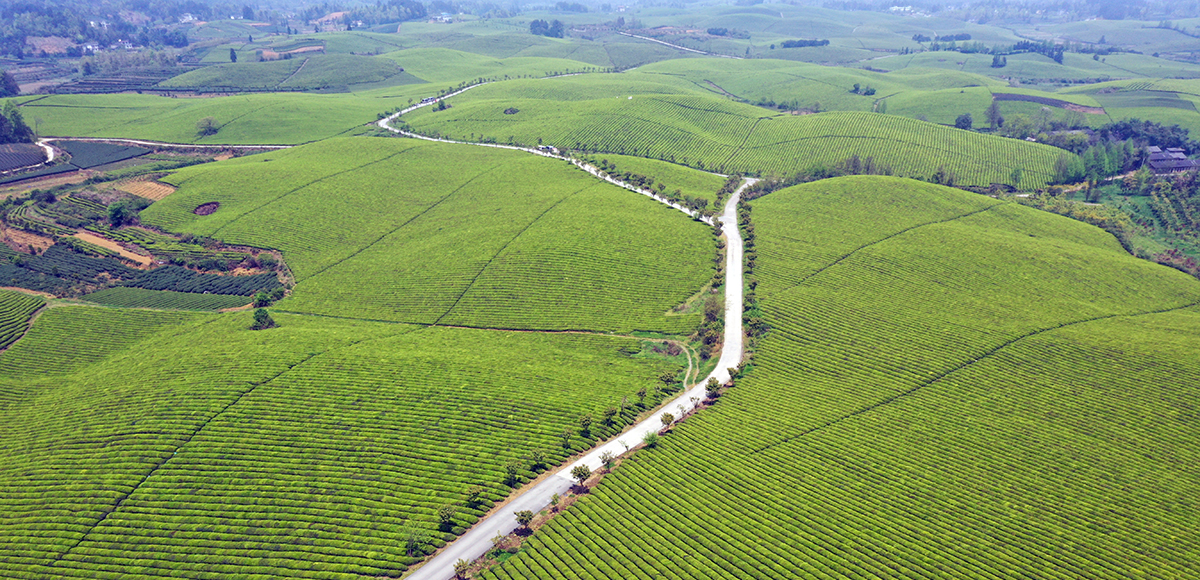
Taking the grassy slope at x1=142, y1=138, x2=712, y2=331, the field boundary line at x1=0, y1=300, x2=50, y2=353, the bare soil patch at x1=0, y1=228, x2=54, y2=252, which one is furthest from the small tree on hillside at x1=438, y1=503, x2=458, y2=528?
the bare soil patch at x1=0, y1=228, x2=54, y2=252

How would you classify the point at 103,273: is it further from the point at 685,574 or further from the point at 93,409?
the point at 685,574

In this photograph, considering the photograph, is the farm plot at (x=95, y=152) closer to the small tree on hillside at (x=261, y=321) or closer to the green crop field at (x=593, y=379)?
the green crop field at (x=593, y=379)

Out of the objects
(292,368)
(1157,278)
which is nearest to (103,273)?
(292,368)

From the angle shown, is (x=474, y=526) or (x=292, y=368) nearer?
(x=474, y=526)

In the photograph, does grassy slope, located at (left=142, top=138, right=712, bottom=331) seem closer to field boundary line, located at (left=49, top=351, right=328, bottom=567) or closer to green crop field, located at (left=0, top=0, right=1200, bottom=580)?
green crop field, located at (left=0, top=0, right=1200, bottom=580)

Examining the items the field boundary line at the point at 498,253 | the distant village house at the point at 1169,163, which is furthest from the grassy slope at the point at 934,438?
the distant village house at the point at 1169,163

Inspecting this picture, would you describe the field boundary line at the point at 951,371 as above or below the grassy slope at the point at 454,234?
below
